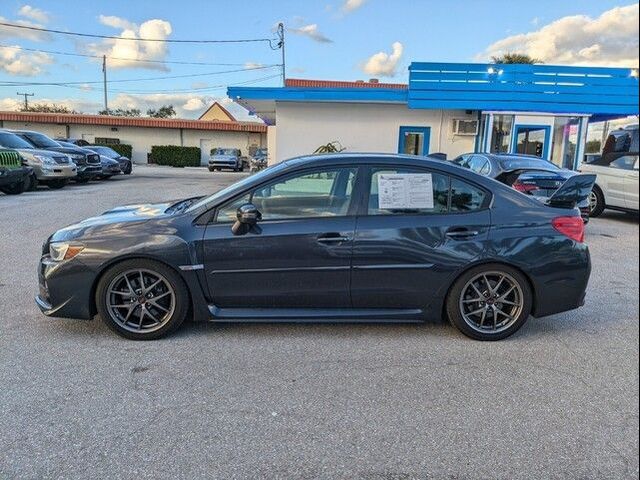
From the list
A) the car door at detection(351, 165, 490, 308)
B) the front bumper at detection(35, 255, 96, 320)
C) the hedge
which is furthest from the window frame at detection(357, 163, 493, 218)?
the hedge

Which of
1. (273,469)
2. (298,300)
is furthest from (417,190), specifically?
(273,469)

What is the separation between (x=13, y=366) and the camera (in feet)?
11.6

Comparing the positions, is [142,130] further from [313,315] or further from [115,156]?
[313,315]

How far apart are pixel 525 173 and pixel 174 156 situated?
35433 mm

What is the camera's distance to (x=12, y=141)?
50.1ft

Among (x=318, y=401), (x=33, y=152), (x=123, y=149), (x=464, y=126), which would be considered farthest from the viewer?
(x=123, y=149)

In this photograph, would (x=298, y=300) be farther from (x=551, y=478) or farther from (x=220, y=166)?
(x=220, y=166)

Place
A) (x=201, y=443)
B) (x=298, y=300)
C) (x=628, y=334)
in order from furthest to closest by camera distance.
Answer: (x=628, y=334)
(x=298, y=300)
(x=201, y=443)

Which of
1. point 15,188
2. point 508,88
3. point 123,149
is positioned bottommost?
point 15,188

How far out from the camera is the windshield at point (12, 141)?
1485 centimetres

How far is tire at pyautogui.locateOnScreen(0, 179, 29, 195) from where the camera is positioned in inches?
536

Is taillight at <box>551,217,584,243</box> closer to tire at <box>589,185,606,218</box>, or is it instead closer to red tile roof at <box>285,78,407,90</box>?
tire at <box>589,185,606,218</box>

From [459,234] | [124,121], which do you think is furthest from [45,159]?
[124,121]

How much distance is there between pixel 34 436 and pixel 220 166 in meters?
32.2
